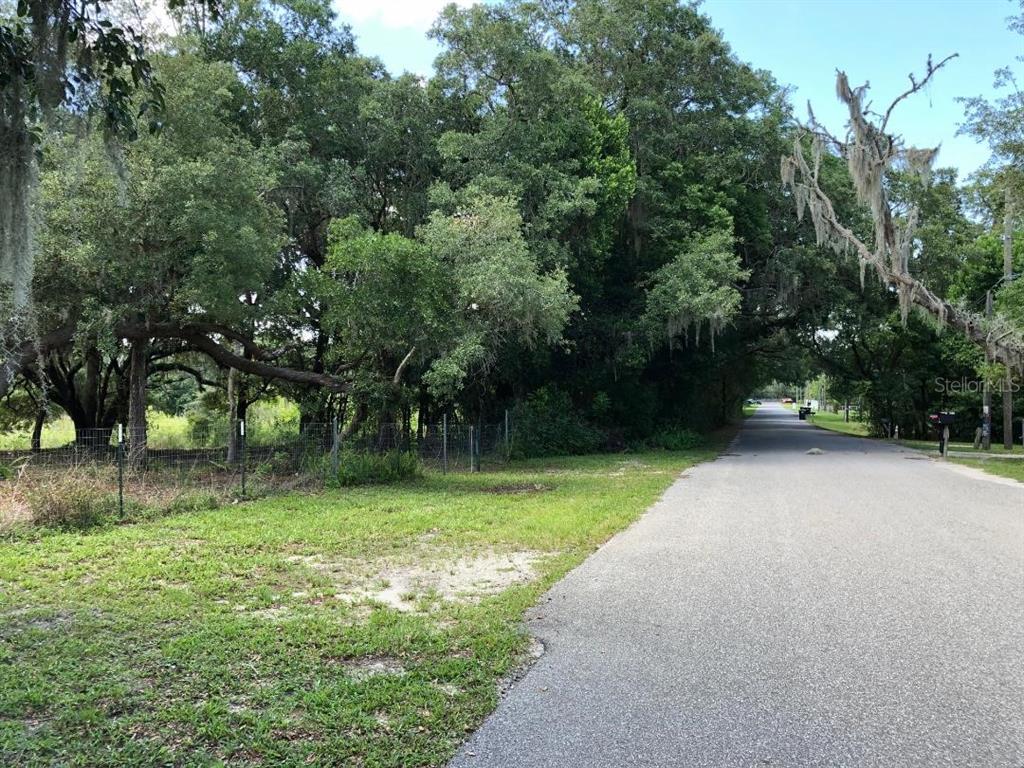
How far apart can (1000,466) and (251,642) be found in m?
19.7

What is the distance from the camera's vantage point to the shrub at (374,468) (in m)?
13.6

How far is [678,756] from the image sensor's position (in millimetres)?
3189

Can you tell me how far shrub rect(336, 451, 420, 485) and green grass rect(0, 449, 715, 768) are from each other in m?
4.12

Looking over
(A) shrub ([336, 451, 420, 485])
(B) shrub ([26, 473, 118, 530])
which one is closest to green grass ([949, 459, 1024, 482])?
(A) shrub ([336, 451, 420, 485])

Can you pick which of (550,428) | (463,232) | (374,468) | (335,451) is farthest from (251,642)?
(550,428)

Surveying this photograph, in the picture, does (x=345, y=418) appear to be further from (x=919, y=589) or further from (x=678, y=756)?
(x=678, y=756)

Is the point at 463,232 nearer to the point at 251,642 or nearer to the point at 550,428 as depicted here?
the point at 550,428

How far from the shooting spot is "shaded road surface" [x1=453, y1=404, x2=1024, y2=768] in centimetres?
330

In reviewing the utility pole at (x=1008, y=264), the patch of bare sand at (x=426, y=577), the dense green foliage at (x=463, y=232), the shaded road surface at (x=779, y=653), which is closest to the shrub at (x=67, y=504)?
the dense green foliage at (x=463, y=232)

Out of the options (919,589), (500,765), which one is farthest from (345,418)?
(500,765)

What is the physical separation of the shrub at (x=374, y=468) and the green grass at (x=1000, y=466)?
1288 cm

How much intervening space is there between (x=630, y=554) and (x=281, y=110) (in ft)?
57.4

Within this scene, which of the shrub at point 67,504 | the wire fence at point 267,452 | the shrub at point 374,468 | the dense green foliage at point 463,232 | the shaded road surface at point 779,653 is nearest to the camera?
the shaded road surface at point 779,653

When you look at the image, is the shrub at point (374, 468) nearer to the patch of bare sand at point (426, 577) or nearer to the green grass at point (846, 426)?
the patch of bare sand at point (426, 577)
